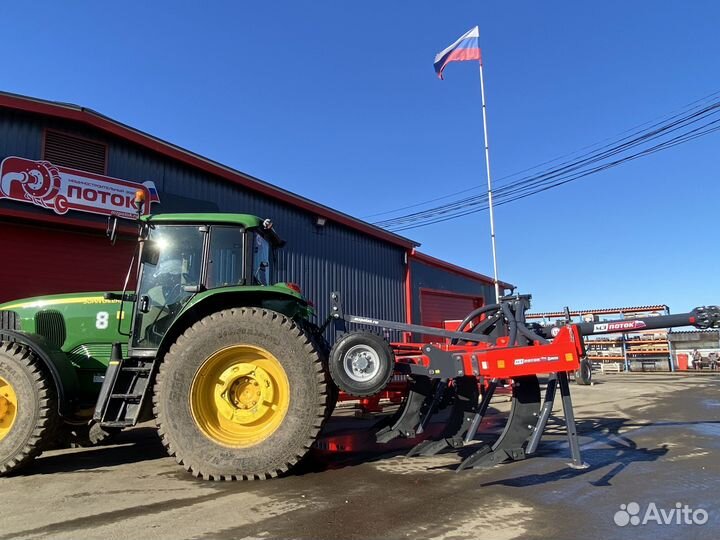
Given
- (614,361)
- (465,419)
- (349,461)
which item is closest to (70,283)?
(349,461)

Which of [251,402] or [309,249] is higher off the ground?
[309,249]

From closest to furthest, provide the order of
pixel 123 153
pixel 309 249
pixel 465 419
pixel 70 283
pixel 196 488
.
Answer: pixel 196 488, pixel 465 419, pixel 70 283, pixel 123 153, pixel 309 249

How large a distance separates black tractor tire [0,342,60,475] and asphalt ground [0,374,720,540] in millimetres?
239

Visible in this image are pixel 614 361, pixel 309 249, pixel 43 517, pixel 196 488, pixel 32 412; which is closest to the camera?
pixel 43 517

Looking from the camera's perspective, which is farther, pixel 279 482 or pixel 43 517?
pixel 279 482

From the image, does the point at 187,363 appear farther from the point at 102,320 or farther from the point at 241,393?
the point at 102,320

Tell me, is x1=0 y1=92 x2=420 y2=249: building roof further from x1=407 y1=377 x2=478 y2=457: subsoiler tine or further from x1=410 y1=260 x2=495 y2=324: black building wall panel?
x1=407 y1=377 x2=478 y2=457: subsoiler tine

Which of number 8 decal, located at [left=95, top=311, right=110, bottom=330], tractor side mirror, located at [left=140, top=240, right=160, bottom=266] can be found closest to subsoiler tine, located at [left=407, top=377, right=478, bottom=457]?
tractor side mirror, located at [left=140, top=240, right=160, bottom=266]

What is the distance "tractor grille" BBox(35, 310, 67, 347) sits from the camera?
551cm

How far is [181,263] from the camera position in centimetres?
518

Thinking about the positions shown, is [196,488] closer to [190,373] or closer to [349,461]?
[190,373]

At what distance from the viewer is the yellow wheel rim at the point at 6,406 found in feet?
15.6

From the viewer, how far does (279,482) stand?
4406 millimetres

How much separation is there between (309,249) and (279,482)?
27.8ft
